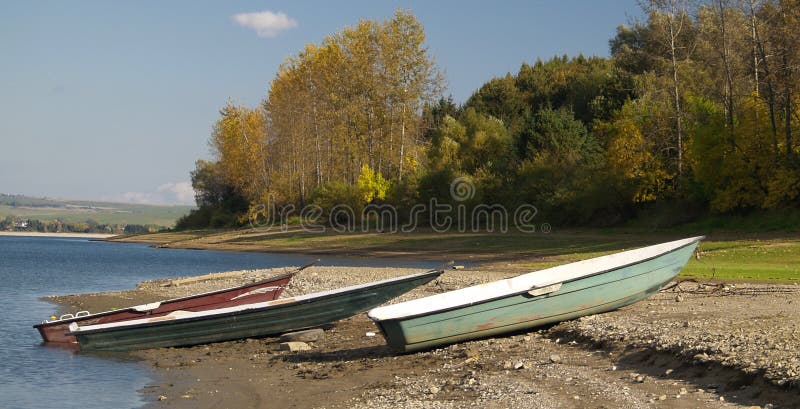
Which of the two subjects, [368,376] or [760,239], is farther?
[760,239]

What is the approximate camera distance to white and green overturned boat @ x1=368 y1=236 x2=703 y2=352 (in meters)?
14.3

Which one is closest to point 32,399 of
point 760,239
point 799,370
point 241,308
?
point 241,308

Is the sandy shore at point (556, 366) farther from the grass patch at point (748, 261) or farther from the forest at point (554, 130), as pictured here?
the forest at point (554, 130)

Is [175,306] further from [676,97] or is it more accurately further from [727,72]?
[727,72]

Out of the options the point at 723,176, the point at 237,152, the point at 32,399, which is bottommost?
the point at 32,399

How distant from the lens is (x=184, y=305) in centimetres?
2125

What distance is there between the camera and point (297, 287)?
28.0 m

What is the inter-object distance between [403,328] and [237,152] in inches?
2910

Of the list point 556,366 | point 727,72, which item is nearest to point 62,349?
point 556,366

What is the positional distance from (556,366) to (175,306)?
445 inches

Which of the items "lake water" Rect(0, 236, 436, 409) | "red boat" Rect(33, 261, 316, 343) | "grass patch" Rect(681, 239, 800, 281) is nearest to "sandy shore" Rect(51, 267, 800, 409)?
"lake water" Rect(0, 236, 436, 409)

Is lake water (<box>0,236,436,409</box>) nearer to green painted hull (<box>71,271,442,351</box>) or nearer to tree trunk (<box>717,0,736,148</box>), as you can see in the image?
green painted hull (<box>71,271,442,351</box>)

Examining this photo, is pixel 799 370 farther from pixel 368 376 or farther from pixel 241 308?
pixel 241 308

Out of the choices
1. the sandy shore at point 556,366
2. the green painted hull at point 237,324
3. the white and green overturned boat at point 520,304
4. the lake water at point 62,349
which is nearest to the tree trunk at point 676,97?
the lake water at point 62,349
